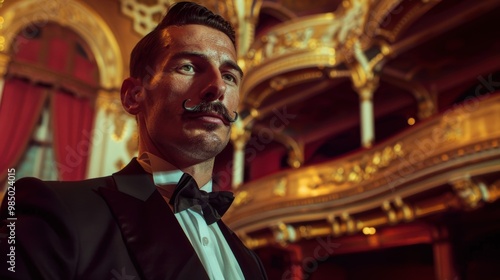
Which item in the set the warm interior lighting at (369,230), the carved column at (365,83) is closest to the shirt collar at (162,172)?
the warm interior lighting at (369,230)

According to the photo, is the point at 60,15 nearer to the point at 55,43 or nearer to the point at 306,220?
the point at 55,43

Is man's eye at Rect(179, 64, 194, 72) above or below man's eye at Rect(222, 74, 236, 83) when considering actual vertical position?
below

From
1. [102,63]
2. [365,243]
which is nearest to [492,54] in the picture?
[365,243]

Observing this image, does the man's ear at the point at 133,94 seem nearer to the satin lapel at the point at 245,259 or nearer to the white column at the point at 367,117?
the satin lapel at the point at 245,259

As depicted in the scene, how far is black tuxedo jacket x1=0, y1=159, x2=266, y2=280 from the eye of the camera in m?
0.74

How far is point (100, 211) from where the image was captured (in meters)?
0.87

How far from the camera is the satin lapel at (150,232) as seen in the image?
824 mm

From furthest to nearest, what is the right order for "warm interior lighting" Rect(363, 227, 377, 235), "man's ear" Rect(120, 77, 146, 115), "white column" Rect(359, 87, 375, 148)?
"white column" Rect(359, 87, 375, 148)
"warm interior lighting" Rect(363, 227, 377, 235)
"man's ear" Rect(120, 77, 146, 115)

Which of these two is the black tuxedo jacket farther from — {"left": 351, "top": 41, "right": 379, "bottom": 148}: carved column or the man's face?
{"left": 351, "top": 41, "right": 379, "bottom": 148}: carved column

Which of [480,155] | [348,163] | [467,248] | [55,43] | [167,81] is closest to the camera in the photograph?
[167,81]

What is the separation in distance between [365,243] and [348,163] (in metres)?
1.70

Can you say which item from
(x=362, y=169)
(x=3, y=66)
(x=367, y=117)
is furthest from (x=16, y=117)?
(x=367, y=117)

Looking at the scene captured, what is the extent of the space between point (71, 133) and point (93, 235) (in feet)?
30.8

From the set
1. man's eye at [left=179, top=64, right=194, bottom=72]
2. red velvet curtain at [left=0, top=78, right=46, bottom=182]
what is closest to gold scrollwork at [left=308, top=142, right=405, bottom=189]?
red velvet curtain at [left=0, top=78, right=46, bottom=182]
